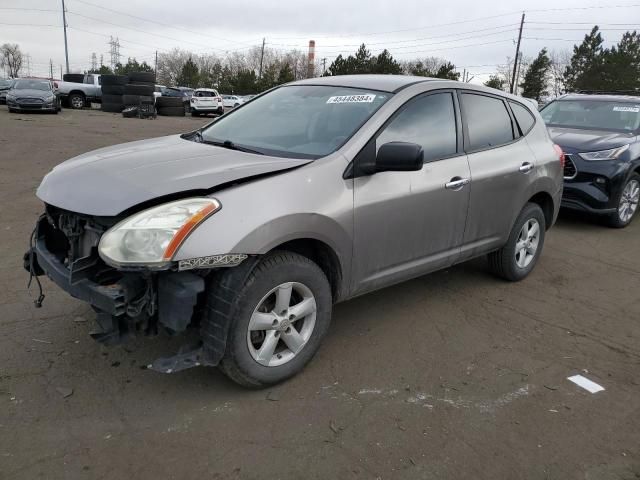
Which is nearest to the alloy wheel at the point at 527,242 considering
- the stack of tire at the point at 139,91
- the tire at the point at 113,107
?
the stack of tire at the point at 139,91

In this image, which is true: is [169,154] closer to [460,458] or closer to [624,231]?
[460,458]

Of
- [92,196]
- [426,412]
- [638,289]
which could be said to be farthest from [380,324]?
[638,289]

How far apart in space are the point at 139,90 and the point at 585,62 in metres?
49.7

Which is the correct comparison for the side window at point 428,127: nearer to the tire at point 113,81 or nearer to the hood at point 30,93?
the hood at point 30,93

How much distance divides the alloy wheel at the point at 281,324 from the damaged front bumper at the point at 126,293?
0.30m

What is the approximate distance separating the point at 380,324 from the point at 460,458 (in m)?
1.51

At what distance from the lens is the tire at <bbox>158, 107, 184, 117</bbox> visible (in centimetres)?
2820

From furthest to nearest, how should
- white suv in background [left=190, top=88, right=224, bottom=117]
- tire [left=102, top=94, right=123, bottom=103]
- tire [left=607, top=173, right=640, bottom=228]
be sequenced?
1. white suv in background [left=190, top=88, right=224, bottom=117]
2. tire [left=102, top=94, right=123, bottom=103]
3. tire [left=607, top=173, right=640, bottom=228]

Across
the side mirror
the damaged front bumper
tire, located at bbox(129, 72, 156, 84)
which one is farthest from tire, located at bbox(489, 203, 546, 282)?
tire, located at bbox(129, 72, 156, 84)

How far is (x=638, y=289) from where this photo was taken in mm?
4969

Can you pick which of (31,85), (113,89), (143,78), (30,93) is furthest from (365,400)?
(113,89)

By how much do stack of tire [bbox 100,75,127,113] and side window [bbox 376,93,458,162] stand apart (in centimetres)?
2594

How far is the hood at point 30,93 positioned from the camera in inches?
852

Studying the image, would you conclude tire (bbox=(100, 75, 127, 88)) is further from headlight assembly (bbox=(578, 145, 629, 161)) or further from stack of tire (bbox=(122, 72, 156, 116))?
headlight assembly (bbox=(578, 145, 629, 161))
